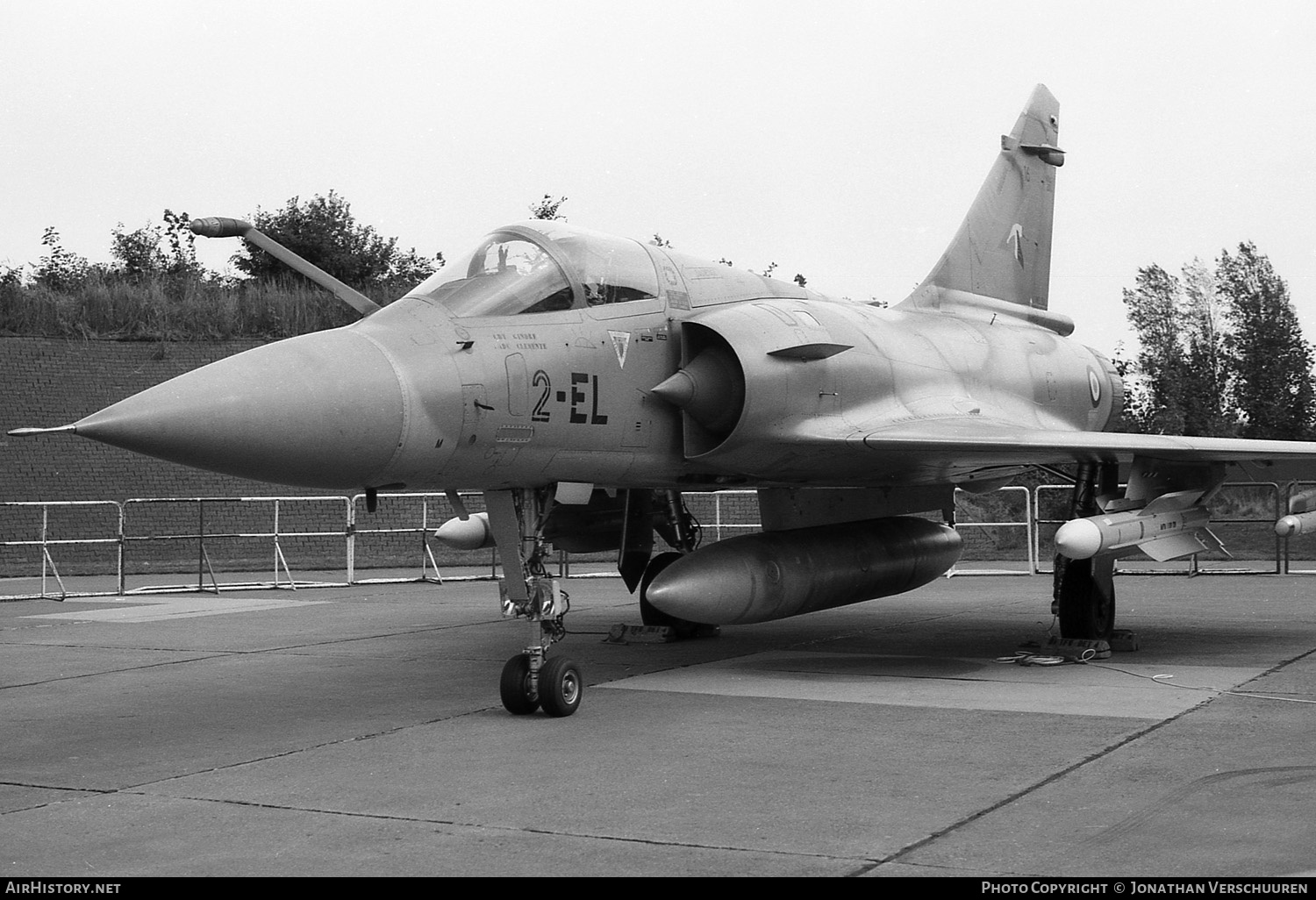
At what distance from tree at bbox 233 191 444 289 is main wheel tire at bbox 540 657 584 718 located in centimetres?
3205

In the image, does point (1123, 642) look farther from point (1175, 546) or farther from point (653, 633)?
point (653, 633)

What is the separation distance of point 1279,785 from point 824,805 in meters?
1.82

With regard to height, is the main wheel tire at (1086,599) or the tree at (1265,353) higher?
the tree at (1265,353)

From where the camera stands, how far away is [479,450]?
7.12 m

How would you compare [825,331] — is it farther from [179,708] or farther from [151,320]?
[151,320]

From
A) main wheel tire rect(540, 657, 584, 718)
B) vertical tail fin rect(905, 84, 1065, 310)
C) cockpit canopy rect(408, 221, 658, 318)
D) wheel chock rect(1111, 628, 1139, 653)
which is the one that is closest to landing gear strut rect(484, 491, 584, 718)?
main wheel tire rect(540, 657, 584, 718)

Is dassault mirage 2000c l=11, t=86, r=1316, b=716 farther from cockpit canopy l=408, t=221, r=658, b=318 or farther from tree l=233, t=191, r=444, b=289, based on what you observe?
tree l=233, t=191, r=444, b=289

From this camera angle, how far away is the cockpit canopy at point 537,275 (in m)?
7.49

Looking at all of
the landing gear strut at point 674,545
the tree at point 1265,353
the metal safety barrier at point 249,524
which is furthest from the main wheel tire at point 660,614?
the tree at point 1265,353

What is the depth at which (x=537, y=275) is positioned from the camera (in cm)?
777

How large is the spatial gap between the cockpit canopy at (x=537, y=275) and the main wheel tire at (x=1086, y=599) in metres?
3.95

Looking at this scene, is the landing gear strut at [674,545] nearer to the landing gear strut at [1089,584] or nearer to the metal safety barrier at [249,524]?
the landing gear strut at [1089,584]

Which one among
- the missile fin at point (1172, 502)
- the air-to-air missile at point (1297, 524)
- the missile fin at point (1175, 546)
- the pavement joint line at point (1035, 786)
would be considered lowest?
the pavement joint line at point (1035, 786)

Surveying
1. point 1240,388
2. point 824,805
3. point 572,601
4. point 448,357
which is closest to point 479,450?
point 448,357
